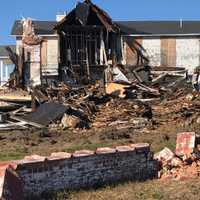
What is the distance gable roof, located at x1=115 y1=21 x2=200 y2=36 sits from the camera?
3897 cm

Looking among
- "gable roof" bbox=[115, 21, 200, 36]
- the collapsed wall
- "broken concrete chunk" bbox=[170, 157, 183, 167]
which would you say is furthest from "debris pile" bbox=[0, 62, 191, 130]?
the collapsed wall

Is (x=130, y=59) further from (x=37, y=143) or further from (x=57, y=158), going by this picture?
(x=57, y=158)

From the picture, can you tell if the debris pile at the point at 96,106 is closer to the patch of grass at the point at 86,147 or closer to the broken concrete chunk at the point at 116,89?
the broken concrete chunk at the point at 116,89

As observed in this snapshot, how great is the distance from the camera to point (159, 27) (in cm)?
4034

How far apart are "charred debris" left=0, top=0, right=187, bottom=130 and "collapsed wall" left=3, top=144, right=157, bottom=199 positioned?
33.8ft

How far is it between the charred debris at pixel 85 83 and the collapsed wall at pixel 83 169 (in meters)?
10.3

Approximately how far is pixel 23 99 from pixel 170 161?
15317 millimetres

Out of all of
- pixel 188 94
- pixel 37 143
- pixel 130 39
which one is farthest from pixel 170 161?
pixel 130 39

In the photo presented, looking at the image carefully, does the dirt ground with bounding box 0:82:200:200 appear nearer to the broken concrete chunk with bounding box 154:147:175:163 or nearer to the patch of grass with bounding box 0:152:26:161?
the patch of grass with bounding box 0:152:26:161

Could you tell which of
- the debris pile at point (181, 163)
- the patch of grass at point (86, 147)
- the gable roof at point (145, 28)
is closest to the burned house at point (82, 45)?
the gable roof at point (145, 28)

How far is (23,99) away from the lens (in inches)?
1040

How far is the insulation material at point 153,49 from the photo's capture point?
3850 cm

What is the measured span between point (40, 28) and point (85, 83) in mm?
6705

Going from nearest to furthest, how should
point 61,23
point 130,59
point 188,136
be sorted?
point 188,136 → point 61,23 → point 130,59
